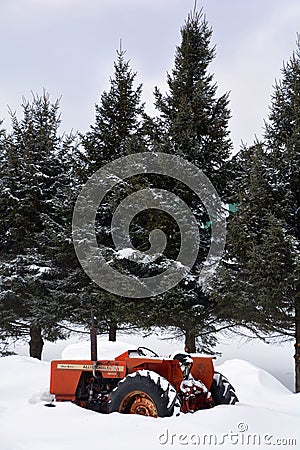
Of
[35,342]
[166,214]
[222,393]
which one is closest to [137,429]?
[222,393]

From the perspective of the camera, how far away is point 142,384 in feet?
17.5

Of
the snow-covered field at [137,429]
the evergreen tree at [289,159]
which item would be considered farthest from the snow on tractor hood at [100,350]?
the evergreen tree at [289,159]

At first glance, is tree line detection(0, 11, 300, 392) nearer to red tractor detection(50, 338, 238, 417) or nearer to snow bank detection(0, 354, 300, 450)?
red tractor detection(50, 338, 238, 417)

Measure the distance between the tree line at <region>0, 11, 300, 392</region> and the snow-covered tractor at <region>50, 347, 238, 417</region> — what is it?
3.86m

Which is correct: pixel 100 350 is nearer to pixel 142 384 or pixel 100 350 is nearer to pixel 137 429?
pixel 142 384

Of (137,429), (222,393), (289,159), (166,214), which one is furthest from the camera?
(166,214)

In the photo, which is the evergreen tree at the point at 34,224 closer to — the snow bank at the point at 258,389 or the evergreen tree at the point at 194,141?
the evergreen tree at the point at 194,141

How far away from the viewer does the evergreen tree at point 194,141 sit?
1146 centimetres

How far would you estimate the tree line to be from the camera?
1062 centimetres

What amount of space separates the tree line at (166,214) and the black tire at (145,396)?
5.04 meters

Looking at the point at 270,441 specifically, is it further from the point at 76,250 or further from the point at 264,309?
the point at 76,250

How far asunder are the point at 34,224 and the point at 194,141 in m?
5.77

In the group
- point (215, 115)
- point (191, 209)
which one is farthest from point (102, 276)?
point (215, 115)

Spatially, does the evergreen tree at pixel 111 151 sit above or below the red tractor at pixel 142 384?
above
